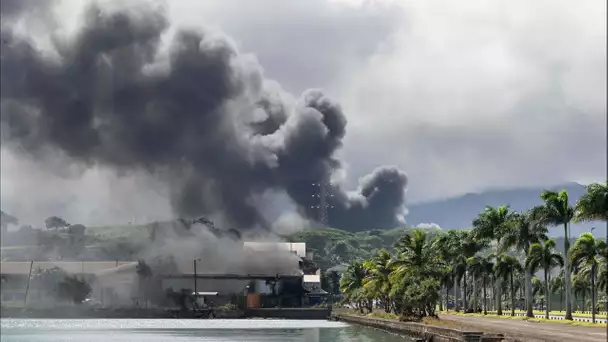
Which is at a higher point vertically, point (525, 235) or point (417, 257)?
point (525, 235)

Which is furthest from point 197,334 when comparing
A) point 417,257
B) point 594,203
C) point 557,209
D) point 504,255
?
point 594,203

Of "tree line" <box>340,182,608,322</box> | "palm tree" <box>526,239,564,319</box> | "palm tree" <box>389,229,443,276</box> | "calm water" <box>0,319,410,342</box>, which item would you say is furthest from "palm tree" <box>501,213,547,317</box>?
"calm water" <box>0,319,410,342</box>

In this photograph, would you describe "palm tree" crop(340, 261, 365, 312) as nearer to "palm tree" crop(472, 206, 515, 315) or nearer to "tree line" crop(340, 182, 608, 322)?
"tree line" crop(340, 182, 608, 322)

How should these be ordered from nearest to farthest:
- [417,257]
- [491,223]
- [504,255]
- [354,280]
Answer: [417,257] → [504,255] → [491,223] → [354,280]

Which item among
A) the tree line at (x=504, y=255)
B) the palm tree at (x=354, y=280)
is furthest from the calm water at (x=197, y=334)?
the palm tree at (x=354, y=280)

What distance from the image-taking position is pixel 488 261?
13788 centimetres

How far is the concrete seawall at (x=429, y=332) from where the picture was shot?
56575mm

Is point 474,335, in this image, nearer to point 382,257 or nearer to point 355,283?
point 382,257

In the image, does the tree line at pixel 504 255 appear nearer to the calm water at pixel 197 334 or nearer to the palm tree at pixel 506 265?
the palm tree at pixel 506 265

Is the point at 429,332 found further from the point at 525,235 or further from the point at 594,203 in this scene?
the point at 525,235

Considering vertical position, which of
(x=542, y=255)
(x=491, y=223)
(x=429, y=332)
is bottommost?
(x=429, y=332)

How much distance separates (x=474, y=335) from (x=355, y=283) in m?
116

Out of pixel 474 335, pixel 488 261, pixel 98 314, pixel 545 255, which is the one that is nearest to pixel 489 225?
pixel 488 261

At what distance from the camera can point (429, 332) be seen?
2950 inches
